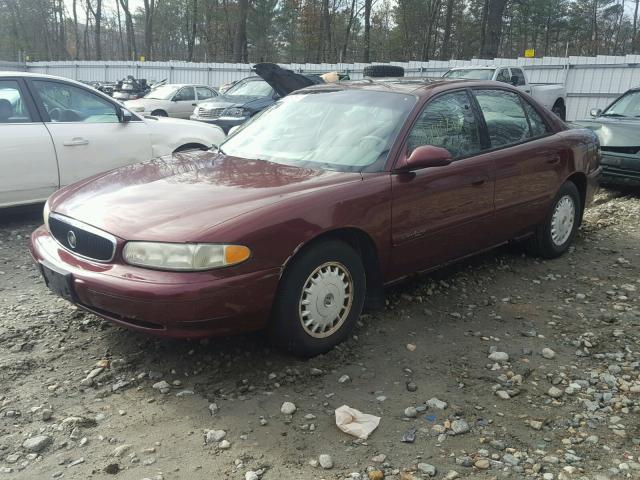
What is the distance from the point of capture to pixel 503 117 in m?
4.78

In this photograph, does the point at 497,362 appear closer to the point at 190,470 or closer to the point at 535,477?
the point at 535,477

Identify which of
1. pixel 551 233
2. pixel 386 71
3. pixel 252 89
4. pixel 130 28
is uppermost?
pixel 130 28

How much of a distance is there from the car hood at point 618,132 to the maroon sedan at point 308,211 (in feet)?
12.1

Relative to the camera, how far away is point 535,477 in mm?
2531

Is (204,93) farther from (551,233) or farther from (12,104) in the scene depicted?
(551,233)

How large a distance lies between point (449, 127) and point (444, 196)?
569mm

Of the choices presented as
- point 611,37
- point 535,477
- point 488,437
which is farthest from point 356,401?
point 611,37

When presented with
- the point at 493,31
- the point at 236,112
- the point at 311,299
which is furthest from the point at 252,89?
the point at 493,31

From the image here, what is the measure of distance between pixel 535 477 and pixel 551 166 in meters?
3.18

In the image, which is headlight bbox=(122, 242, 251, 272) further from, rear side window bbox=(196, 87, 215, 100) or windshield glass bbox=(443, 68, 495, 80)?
rear side window bbox=(196, 87, 215, 100)

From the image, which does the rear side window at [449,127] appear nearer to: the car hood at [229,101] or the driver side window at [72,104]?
the driver side window at [72,104]

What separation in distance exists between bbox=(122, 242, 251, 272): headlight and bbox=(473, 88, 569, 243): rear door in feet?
7.75

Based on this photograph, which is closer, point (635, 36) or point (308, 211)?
point (308, 211)

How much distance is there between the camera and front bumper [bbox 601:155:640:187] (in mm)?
8000
